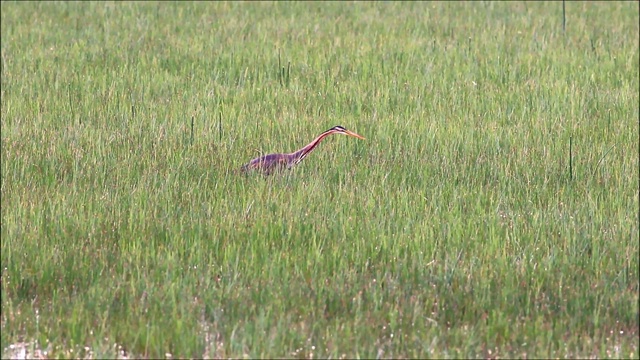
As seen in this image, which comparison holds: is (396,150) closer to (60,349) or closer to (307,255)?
(307,255)

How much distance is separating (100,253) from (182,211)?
758mm

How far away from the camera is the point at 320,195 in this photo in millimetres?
6258

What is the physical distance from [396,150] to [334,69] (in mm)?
2645

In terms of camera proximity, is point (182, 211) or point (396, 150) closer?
point (182, 211)

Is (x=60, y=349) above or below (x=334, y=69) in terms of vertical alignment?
below

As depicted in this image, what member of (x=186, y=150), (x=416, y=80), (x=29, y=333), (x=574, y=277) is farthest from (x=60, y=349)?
(x=416, y=80)

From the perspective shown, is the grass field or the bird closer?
the grass field

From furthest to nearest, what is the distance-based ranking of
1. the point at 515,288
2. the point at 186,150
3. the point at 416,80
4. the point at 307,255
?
1. the point at 416,80
2. the point at 186,150
3. the point at 307,255
4. the point at 515,288

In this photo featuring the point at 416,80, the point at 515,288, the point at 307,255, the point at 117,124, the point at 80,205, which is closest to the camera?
the point at 515,288

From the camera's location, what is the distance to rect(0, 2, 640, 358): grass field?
4617 millimetres

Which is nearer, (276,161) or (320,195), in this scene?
(320,195)

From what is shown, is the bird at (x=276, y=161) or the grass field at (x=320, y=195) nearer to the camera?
the grass field at (x=320, y=195)

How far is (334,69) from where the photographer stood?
987cm

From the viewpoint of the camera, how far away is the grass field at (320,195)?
4617 millimetres
